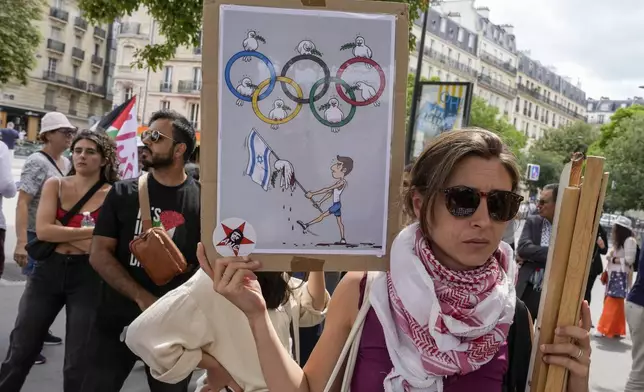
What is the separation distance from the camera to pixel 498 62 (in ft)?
248

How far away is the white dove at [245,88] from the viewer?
67.8 inches

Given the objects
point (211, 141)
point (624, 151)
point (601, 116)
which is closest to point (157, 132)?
point (211, 141)

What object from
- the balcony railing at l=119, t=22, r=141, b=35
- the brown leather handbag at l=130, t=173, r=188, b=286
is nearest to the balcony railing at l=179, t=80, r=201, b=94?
the balcony railing at l=119, t=22, r=141, b=35

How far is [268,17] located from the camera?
5.69 ft

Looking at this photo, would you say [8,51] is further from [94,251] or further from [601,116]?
[601,116]

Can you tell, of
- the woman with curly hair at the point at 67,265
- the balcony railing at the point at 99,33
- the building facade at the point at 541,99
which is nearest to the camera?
the woman with curly hair at the point at 67,265

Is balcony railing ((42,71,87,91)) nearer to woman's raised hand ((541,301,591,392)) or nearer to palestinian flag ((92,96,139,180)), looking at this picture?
palestinian flag ((92,96,139,180))

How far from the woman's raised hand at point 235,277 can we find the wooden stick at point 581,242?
0.76 m

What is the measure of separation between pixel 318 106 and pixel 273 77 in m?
0.14

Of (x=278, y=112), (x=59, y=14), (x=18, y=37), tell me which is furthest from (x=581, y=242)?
(x=59, y=14)

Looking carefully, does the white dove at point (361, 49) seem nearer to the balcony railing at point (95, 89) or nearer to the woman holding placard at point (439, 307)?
the woman holding placard at point (439, 307)

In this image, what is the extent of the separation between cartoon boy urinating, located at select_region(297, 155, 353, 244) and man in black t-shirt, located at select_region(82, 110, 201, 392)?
5.58 ft

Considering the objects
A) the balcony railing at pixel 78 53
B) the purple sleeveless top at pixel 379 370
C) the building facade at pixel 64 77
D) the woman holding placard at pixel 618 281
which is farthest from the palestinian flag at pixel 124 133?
the balcony railing at pixel 78 53

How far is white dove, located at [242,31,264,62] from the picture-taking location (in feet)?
5.65
